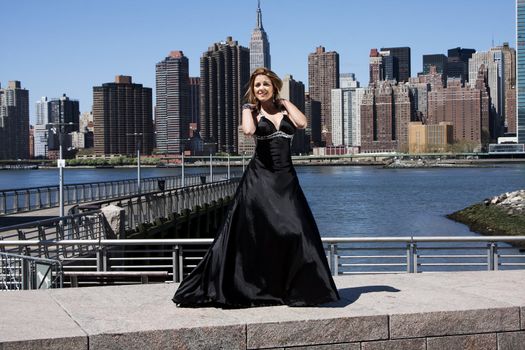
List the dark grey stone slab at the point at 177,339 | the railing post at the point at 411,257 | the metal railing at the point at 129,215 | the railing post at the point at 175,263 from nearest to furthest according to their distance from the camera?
the dark grey stone slab at the point at 177,339 → the railing post at the point at 411,257 → the railing post at the point at 175,263 → the metal railing at the point at 129,215

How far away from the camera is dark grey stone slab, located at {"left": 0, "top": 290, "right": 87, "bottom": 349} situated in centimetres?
549

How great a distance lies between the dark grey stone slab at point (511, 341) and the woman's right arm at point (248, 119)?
2.40 metres

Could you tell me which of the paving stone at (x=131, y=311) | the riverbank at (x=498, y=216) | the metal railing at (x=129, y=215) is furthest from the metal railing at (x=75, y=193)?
the paving stone at (x=131, y=311)

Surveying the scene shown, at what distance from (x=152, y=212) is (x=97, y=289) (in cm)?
2545

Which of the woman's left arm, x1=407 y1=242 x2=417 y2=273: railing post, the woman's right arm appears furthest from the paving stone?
x1=407 y1=242 x2=417 y2=273: railing post

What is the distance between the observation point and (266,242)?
684cm

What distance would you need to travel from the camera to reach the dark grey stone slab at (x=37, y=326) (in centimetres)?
549

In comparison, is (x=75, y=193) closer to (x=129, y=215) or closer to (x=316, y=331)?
(x=129, y=215)

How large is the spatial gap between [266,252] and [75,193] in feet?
118

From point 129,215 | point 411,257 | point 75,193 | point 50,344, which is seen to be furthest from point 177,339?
point 75,193

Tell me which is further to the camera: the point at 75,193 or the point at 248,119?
the point at 75,193

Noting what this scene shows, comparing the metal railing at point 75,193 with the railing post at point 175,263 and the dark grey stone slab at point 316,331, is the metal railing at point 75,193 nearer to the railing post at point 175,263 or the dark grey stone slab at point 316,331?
the railing post at point 175,263

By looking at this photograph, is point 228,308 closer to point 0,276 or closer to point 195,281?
point 195,281

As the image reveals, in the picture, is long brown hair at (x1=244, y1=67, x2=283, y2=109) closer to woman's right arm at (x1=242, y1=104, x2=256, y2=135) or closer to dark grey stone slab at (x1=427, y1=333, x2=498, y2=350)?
woman's right arm at (x1=242, y1=104, x2=256, y2=135)
